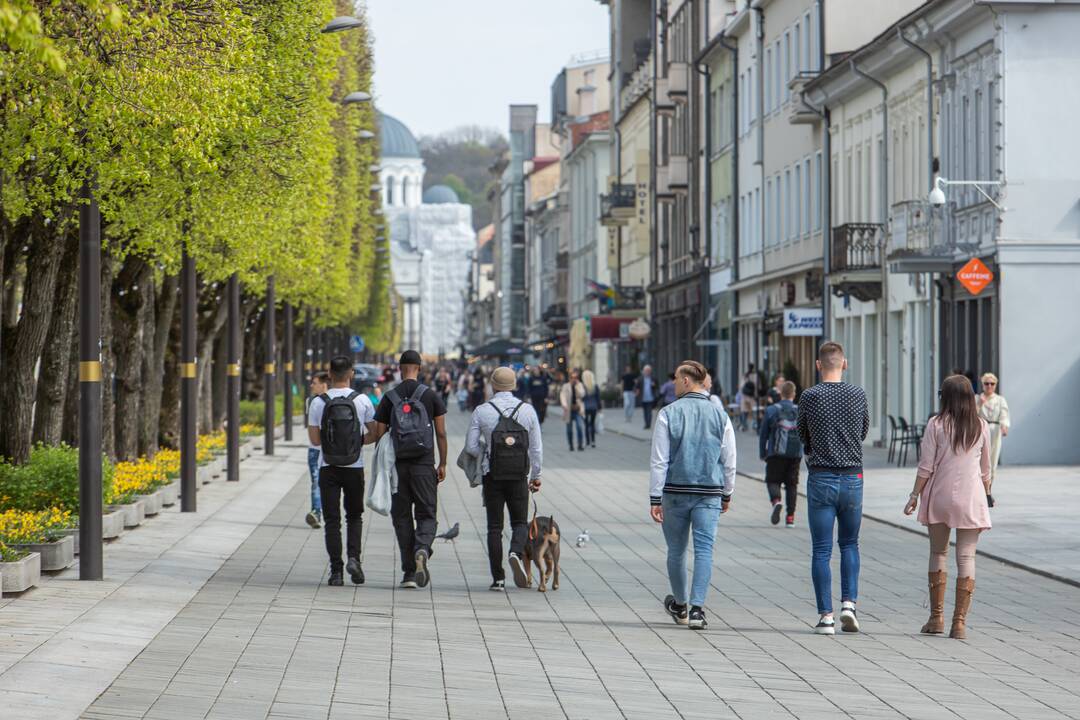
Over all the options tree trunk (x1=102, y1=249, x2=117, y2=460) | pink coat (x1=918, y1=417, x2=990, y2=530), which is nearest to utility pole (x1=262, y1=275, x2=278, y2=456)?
tree trunk (x1=102, y1=249, x2=117, y2=460)

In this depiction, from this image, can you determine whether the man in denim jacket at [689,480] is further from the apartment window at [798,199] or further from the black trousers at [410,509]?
the apartment window at [798,199]

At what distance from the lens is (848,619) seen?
11992mm

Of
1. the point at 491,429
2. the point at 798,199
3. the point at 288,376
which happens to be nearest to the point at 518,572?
the point at 491,429

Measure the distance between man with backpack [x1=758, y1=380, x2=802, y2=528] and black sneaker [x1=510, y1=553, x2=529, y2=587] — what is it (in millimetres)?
6584

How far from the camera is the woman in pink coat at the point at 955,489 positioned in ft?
39.5

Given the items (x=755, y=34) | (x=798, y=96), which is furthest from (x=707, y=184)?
(x=798, y=96)

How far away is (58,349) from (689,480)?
32.5 ft

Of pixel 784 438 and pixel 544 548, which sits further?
pixel 784 438

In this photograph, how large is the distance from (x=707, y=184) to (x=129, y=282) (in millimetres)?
38620

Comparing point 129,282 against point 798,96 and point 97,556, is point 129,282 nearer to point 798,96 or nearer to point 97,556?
point 97,556

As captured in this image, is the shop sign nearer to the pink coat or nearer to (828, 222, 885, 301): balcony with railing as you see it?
(828, 222, 885, 301): balcony with railing

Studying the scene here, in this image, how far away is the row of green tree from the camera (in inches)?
521

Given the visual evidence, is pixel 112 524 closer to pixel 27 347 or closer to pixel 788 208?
pixel 27 347

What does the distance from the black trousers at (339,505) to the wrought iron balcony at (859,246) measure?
24262 mm
